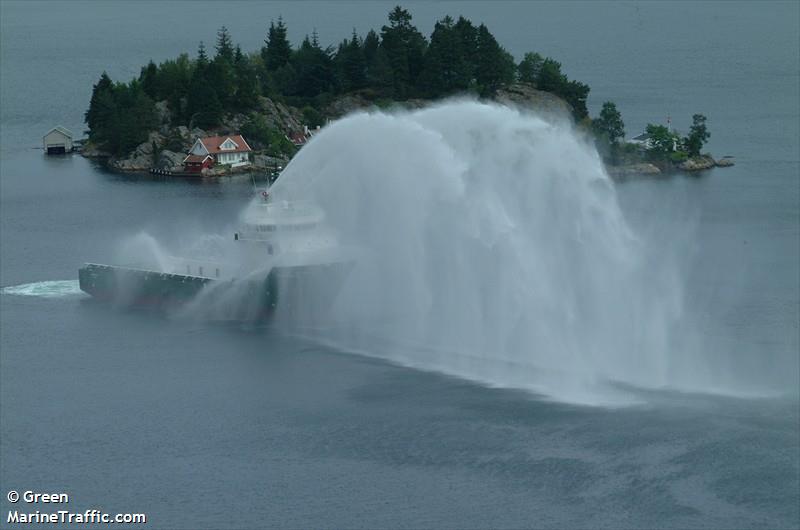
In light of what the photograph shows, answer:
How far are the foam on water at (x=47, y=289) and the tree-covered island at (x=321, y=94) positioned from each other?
101 ft

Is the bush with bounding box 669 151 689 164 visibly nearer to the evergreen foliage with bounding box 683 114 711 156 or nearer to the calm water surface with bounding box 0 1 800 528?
the evergreen foliage with bounding box 683 114 711 156

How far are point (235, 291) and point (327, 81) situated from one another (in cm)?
4797

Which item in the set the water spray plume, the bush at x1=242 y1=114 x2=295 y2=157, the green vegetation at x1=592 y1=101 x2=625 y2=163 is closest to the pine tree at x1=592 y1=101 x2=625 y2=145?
the green vegetation at x1=592 y1=101 x2=625 y2=163

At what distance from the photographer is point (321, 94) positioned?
90688mm

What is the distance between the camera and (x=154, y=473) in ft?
107

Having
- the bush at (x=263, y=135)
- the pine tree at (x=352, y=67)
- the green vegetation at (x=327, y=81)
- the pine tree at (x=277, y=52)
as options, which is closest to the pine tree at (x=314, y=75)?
the green vegetation at (x=327, y=81)

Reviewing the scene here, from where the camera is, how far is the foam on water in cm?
4988

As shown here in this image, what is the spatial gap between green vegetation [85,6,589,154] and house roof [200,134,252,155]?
1.98m

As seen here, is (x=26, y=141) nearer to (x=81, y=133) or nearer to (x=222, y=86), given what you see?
(x=81, y=133)

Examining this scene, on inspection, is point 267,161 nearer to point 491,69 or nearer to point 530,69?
point 491,69

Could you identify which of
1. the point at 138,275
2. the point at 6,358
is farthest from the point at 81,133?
the point at 6,358

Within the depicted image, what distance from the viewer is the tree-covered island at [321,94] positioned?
272ft

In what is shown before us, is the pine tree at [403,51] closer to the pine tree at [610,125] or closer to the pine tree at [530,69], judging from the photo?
the pine tree at [530,69]

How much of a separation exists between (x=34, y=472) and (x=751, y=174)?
52659 millimetres
